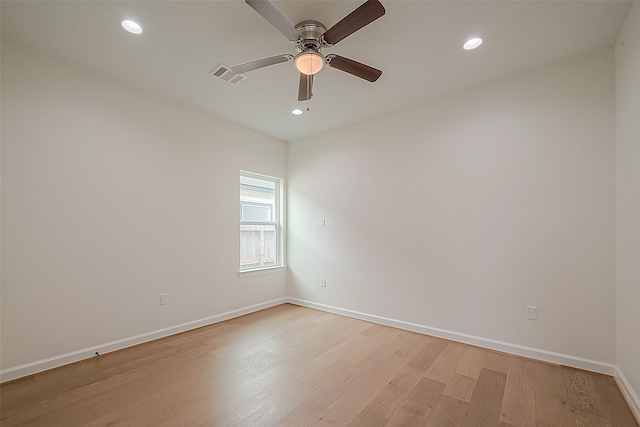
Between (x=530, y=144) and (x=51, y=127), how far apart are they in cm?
442

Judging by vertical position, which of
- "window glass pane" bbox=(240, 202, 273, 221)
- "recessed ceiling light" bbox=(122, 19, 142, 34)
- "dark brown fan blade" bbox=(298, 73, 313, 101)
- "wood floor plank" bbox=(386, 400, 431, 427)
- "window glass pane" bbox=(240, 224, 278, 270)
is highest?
"recessed ceiling light" bbox=(122, 19, 142, 34)

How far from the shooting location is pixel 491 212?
2830 millimetres

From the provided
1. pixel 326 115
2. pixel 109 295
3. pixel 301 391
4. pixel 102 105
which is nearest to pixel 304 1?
pixel 326 115

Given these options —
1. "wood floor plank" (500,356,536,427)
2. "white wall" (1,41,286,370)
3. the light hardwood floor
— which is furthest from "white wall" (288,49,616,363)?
"white wall" (1,41,286,370)

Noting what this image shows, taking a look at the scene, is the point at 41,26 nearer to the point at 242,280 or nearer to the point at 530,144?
the point at 242,280

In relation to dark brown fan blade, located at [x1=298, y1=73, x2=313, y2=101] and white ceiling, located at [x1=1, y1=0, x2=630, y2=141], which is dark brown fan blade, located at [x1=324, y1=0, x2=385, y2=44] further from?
dark brown fan blade, located at [x1=298, y1=73, x2=313, y2=101]

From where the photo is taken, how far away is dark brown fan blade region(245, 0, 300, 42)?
1.56 m

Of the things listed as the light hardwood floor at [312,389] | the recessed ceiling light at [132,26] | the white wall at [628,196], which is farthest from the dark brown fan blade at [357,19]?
the light hardwood floor at [312,389]

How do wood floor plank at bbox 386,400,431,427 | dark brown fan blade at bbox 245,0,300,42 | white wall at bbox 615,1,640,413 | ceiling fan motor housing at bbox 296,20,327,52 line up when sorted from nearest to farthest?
1. dark brown fan blade at bbox 245,0,300,42
2. wood floor plank at bbox 386,400,431,427
3. white wall at bbox 615,1,640,413
4. ceiling fan motor housing at bbox 296,20,327,52

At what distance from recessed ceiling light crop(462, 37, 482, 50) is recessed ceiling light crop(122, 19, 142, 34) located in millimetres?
2583

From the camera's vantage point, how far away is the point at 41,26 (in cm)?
210

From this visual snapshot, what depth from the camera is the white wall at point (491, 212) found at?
7.79ft

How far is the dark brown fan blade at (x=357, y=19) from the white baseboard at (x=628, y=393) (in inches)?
117

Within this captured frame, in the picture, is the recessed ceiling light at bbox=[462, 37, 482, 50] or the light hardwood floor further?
the recessed ceiling light at bbox=[462, 37, 482, 50]
